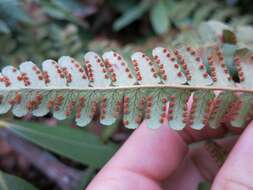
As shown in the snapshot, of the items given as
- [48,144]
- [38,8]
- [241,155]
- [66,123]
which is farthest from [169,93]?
[38,8]

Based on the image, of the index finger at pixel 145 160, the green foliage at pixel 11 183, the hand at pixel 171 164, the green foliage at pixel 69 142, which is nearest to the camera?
the hand at pixel 171 164

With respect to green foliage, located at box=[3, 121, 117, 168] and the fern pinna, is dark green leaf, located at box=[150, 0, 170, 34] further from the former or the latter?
the fern pinna

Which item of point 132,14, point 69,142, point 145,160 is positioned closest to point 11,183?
point 69,142

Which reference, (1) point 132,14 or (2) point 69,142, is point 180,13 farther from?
(2) point 69,142

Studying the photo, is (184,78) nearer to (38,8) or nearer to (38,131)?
(38,131)

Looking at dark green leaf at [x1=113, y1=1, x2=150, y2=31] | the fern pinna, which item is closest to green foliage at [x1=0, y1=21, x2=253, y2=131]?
the fern pinna

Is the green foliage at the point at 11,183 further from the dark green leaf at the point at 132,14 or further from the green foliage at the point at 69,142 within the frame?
the dark green leaf at the point at 132,14

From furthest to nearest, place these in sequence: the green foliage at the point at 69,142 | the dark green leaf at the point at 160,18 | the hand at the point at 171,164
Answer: the dark green leaf at the point at 160,18, the green foliage at the point at 69,142, the hand at the point at 171,164

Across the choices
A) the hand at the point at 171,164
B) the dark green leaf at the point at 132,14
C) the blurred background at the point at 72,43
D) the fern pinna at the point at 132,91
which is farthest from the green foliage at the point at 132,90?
the dark green leaf at the point at 132,14
